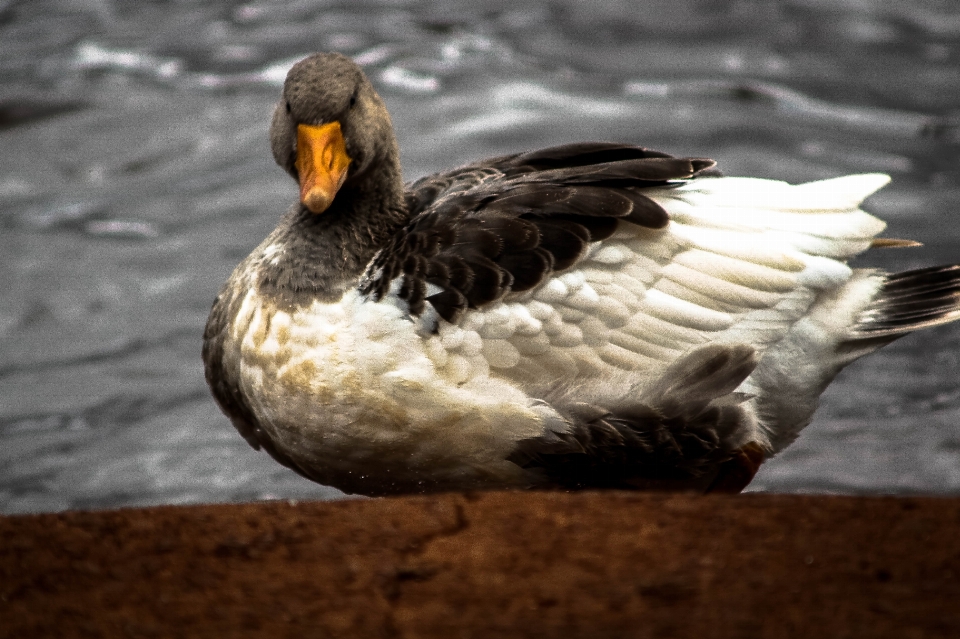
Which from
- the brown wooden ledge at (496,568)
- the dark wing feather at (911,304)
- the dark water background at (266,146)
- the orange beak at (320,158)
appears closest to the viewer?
the brown wooden ledge at (496,568)

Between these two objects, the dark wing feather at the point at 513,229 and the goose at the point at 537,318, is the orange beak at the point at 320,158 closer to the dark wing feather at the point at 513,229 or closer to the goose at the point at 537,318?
the goose at the point at 537,318

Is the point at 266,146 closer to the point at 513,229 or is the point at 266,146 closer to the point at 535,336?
the point at 513,229

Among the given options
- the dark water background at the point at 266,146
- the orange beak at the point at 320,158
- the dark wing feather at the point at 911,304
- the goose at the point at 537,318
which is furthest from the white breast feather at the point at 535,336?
the dark water background at the point at 266,146

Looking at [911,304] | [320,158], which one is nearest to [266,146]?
[320,158]

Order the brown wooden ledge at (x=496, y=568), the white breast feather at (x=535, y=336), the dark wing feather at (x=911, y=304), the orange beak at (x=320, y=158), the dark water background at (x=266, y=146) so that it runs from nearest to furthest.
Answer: the brown wooden ledge at (x=496, y=568), the white breast feather at (x=535, y=336), the orange beak at (x=320, y=158), the dark wing feather at (x=911, y=304), the dark water background at (x=266, y=146)

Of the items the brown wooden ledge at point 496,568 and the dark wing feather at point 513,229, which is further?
the dark wing feather at point 513,229

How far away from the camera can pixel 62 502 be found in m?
6.10

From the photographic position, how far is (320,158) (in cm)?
412

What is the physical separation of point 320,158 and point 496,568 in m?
1.85

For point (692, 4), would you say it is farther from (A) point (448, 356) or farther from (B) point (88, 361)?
(A) point (448, 356)

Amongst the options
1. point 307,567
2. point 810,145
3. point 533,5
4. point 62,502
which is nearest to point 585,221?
point 307,567

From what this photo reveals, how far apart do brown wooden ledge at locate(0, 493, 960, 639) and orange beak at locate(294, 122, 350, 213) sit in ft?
4.52

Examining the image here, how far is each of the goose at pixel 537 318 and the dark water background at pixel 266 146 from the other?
1.92m

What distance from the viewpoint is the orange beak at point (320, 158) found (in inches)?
161
